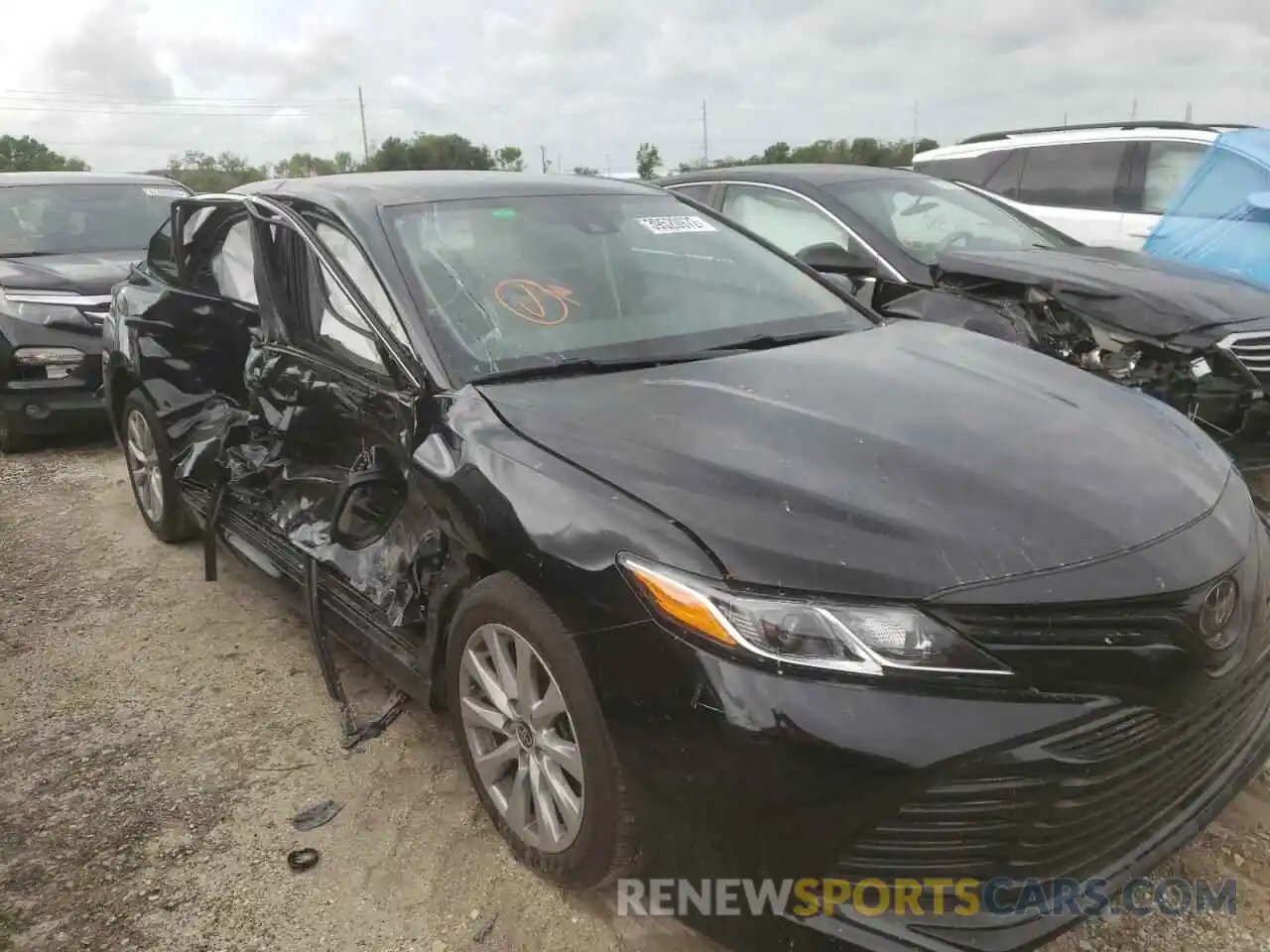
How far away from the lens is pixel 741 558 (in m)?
1.75

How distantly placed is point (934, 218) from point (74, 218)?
20.1 ft

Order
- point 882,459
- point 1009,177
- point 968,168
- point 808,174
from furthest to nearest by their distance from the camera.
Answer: point 968,168, point 1009,177, point 808,174, point 882,459

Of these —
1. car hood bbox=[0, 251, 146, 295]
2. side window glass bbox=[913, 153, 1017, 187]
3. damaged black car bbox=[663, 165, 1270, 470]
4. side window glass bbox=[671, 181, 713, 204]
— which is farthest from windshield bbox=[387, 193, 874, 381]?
side window glass bbox=[913, 153, 1017, 187]

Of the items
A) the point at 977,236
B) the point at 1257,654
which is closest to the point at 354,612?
the point at 1257,654

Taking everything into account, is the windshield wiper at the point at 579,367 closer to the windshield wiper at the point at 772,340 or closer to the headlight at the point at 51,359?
the windshield wiper at the point at 772,340

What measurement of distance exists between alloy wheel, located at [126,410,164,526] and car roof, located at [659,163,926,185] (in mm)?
3535

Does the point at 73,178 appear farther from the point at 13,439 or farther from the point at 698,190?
Answer: the point at 698,190

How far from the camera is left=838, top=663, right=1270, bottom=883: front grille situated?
160 cm

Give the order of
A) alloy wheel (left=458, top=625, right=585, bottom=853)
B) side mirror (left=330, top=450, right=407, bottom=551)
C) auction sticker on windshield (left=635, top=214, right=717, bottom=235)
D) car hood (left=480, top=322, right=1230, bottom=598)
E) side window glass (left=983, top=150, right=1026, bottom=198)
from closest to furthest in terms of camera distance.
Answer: car hood (left=480, top=322, right=1230, bottom=598)
alloy wheel (left=458, top=625, right=585, bottom=853)
side mirror (left=330, top=450, right=407, bottom=551)
auction sticker on windshield (left=635, top=214, right=717, bottom=235)
side window glass (left=983, top=150, right=1026, bottom=198)

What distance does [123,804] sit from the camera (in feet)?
8.77

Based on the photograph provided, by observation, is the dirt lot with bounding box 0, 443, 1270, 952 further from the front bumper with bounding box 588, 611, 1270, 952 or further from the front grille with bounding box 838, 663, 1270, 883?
the front bumper with bounding box 588, 611, 1270, 952

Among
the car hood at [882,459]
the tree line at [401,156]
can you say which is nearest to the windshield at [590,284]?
the car hood at [882,459]

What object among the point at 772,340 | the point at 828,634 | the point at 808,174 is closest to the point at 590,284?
the point at 772,340

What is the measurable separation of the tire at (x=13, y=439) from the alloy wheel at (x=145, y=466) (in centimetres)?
190
